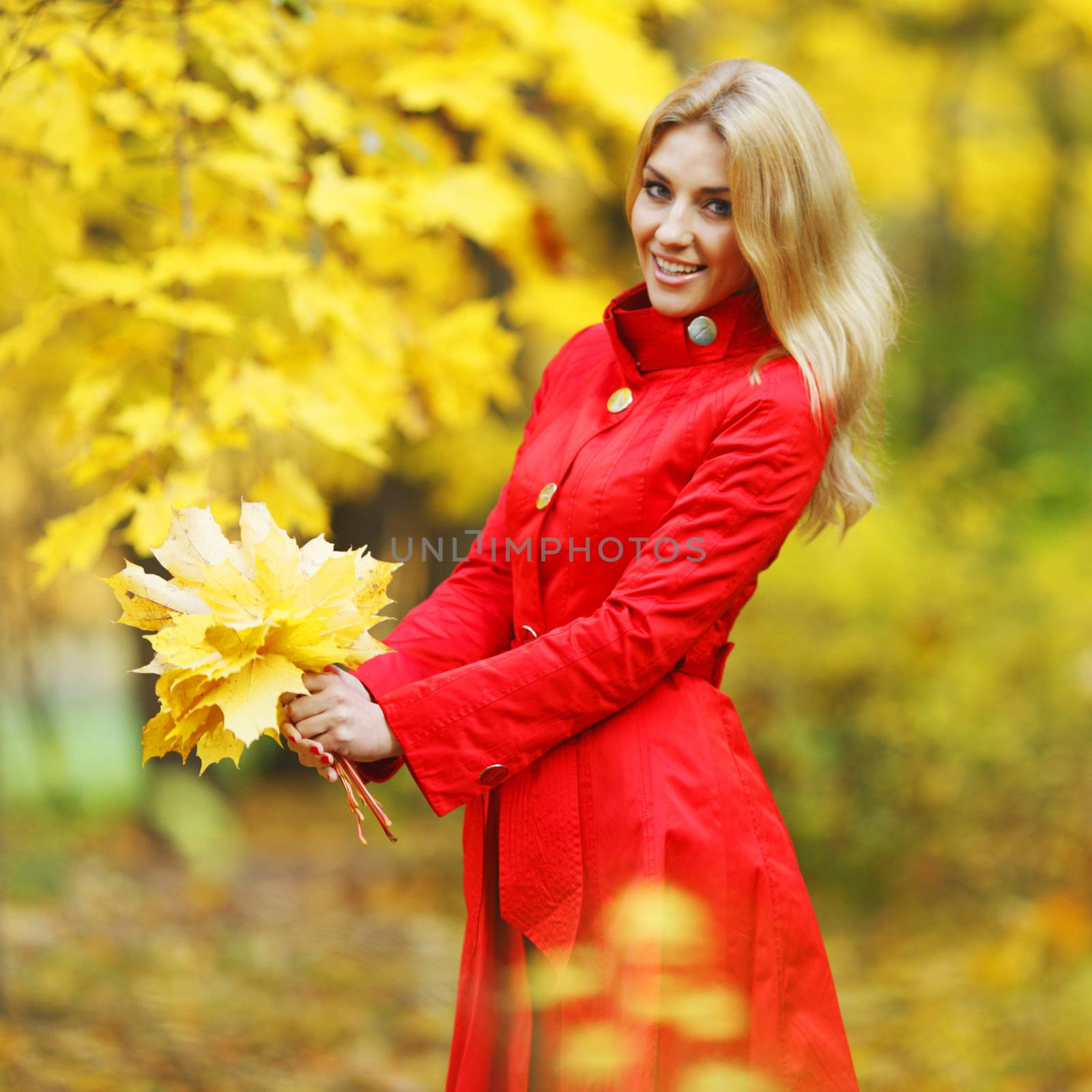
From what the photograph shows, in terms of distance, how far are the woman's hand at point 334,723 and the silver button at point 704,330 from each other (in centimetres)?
70

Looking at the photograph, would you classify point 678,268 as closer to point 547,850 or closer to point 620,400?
point 620,400

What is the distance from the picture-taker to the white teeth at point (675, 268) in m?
1.87

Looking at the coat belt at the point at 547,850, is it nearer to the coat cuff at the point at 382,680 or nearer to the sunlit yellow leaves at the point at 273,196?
the coat cuff at the point at 382,680

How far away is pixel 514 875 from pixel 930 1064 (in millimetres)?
2845

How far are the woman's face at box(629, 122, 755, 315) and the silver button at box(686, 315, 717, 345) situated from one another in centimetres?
2

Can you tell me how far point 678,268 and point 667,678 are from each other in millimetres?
595

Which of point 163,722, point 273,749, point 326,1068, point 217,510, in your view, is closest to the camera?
point 163,722

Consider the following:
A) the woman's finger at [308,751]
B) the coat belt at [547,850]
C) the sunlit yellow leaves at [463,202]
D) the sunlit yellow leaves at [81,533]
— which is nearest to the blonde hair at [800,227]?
the coat belt at [547,850]

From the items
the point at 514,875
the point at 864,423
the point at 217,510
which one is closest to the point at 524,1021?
the point at 514,875

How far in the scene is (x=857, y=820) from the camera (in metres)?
4.79

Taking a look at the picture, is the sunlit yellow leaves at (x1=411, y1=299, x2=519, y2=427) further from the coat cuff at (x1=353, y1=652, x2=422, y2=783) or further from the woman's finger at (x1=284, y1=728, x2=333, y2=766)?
the woman's finger at (x1=284, y1=728, x2=333, y2=766)

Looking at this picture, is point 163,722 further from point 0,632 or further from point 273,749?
point 0,632

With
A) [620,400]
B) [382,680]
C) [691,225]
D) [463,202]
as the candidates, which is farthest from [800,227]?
[463,202]

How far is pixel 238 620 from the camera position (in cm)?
159
